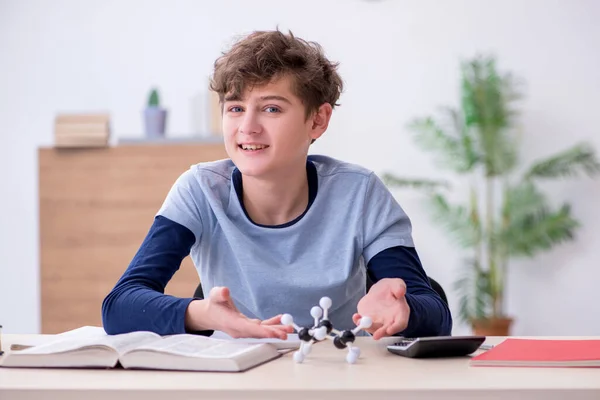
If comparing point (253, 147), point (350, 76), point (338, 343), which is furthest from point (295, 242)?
point (350, 76)

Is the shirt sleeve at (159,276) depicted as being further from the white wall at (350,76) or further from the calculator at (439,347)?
the white wall at (350,76)

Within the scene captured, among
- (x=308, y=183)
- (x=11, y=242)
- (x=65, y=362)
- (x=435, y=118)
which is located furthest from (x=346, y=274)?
(x=11, y=242)

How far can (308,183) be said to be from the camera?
2.09 meters

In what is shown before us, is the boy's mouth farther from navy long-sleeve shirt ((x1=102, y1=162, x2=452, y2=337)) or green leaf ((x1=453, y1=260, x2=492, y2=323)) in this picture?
green leaf ((x1=453, y1=260, x2=492, y2=323))

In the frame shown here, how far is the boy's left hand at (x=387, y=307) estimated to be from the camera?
61.7 inches

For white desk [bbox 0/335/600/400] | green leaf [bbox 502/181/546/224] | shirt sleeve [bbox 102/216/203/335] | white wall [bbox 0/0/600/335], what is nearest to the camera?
white desk [bbox 0/335/600/400]

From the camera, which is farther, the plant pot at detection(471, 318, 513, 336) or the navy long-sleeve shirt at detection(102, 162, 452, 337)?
the plant pot at detection(471, 318, 513, 336)

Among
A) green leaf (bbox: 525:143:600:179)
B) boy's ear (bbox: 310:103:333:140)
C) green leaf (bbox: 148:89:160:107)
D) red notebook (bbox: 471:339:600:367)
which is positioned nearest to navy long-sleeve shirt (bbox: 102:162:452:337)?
boy's ear (bbox: 310:103:333:140)

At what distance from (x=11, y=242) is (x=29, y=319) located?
0.56m

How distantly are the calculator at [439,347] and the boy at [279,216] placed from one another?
0.31 m

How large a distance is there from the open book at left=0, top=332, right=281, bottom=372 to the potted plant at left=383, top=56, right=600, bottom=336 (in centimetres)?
434

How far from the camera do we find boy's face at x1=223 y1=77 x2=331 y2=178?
189 centimetres

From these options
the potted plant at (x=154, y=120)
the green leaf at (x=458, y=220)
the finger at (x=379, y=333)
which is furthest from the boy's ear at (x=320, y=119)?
the green leaf at (x=458, y=220)

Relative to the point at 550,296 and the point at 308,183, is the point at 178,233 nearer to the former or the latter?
the point at 308,183
